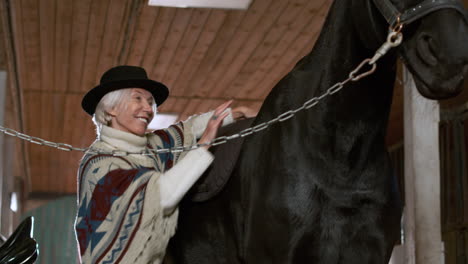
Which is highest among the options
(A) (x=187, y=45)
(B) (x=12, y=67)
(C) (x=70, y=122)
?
(C) (x=70, y=122)

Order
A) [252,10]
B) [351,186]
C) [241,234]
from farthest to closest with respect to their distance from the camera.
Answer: [252,10]
[241,234]
[351,186]

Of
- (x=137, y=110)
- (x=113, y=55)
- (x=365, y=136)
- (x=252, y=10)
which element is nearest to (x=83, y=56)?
(x=113, y=55)

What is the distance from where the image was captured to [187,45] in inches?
329

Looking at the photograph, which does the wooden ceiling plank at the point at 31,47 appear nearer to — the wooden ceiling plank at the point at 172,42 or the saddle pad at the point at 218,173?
the wooden ceiling plank at the point at 172,42

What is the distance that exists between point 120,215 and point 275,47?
19.1ft

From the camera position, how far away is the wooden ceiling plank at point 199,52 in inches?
304

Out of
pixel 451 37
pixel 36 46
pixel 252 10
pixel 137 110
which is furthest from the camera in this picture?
pixel 36 46

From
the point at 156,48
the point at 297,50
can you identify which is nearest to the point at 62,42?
the point at 156,48

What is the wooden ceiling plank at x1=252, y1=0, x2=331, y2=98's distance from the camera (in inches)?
303

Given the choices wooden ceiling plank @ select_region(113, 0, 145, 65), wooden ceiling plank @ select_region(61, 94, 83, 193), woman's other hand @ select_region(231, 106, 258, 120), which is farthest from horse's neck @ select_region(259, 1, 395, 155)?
wooden ceiling plank @ select_region(61, 94, 83, 193)

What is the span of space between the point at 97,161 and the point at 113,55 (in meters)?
5.93

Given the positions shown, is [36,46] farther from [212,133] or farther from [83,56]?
[212,133]

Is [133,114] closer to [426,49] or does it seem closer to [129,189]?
[129,189]

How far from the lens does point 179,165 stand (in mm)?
2678
